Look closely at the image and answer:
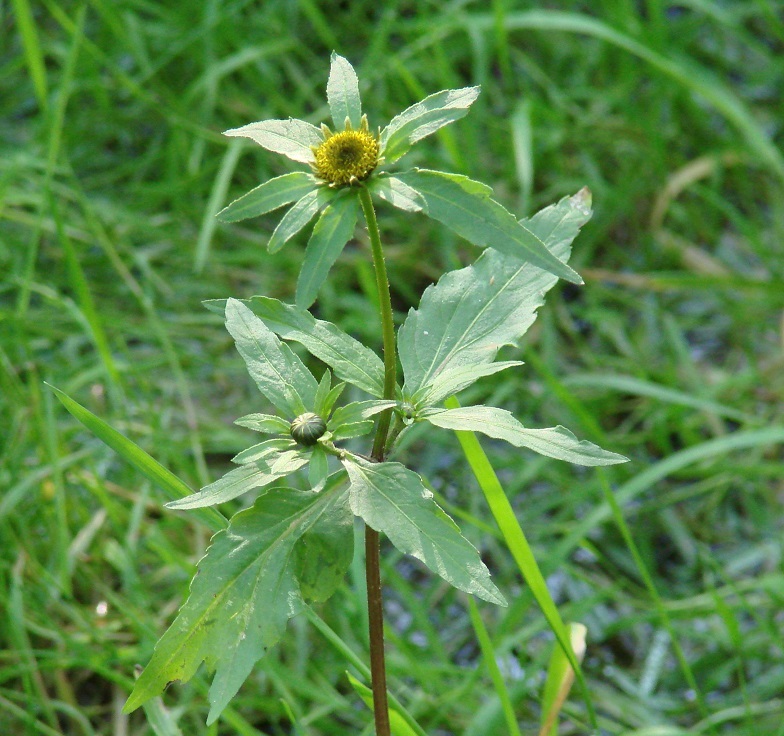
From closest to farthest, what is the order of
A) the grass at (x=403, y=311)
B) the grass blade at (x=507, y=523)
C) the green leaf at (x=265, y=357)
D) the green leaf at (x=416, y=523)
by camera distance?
the green leaf at (x=416, y=523)
the green leaf at (x=265, y=357)
the grass blade at (x=507, y=523)
the grass at (x=403, y=311)

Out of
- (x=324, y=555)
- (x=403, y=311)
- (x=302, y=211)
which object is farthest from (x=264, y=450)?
(x=403, y=311)

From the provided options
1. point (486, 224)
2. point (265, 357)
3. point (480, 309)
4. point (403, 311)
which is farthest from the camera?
point (403, 311)

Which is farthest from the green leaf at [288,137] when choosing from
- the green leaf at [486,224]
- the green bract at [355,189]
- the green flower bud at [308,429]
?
the green flower bud at [308,429]

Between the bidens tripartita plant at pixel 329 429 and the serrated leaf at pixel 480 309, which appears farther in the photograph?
the serrated leaf at pixel 480 309

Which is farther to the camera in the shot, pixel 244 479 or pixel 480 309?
pixel 480 309

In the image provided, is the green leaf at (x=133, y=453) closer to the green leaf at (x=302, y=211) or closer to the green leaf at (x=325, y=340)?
the green leaf at (x=325, y=340)

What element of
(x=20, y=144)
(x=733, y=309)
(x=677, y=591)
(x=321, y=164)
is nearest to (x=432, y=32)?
(x=733, y=309)

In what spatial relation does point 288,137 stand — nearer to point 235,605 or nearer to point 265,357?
point 265,357
